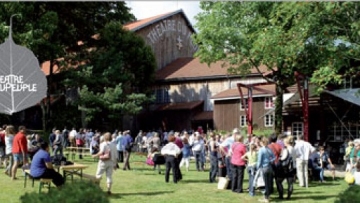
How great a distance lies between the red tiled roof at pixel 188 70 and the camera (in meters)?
44.1

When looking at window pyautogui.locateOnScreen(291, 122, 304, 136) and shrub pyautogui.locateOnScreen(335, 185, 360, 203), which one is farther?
window pyautogui.locateOnScreen(291, 122, 304, 136)

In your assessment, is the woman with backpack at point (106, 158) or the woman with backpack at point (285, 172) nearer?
the woman with backpack at point (106, 158)

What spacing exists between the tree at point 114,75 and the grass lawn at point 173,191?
19410 mm

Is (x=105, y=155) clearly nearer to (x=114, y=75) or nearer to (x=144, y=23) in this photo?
(x=114, y=75)

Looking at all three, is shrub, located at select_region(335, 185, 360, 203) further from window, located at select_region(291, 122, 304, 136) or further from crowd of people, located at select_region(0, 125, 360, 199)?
window, located at select_region(291, 122, 304, 136)

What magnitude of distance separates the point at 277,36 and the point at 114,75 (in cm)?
2154

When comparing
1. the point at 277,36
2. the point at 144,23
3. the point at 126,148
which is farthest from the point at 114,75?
the point at 277,36

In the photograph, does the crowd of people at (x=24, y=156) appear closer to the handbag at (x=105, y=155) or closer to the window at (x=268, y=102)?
the handbag at (x=105, y=155)

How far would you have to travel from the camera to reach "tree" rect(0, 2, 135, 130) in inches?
1378

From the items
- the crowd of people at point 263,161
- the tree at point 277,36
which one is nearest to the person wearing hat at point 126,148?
the crowd of people at point 263,161

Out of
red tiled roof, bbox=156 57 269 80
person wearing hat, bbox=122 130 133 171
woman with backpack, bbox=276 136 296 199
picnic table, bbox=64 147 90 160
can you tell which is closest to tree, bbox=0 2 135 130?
red tiled roof, bbox=156 57 269 80

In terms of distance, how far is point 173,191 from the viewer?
14766 mm

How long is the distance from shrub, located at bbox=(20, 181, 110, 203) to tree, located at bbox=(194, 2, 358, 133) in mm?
9981

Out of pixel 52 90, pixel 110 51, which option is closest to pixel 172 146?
pixel 110 51
